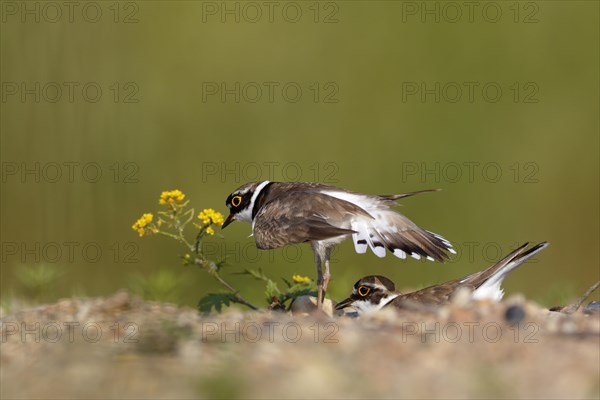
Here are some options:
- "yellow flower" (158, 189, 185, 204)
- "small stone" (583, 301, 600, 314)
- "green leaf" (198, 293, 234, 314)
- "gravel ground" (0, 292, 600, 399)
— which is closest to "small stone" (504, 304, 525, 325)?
"gravel ground" (0, 292, 600, 399)

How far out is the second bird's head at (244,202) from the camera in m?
8.01

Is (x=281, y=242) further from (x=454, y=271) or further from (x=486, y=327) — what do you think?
(x=454, y=271)

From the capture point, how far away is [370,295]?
7.73 metres

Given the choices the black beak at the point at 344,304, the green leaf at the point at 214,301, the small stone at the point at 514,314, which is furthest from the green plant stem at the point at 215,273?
the small stone at the point at 514,314

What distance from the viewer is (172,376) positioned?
5000mm

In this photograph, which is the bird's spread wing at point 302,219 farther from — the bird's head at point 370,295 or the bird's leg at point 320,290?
the bird's head at point 370,295

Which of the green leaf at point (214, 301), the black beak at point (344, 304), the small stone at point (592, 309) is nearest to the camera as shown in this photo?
the small stone at point (592, 309)

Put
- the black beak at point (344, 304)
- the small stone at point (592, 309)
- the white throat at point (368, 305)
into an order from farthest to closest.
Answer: the black beak at point (344, 304) < the white throat at point (368, 305) < the small stone at point (592, 309)

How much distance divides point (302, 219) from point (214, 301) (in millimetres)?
793

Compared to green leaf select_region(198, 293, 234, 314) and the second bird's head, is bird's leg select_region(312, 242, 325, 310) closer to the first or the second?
green leaf select_region(198, 293, 234, 314)

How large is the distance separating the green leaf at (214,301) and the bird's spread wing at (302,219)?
42 centimetres

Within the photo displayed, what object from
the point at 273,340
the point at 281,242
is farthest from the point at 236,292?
the point at 273,340

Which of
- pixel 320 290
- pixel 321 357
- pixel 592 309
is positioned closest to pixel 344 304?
pixel 320 290

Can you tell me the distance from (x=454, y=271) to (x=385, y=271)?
2.09ft
